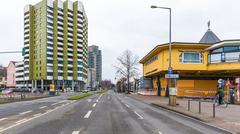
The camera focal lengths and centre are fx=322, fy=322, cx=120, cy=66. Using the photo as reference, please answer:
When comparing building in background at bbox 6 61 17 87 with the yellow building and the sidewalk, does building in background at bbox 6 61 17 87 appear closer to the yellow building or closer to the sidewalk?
the yellow building

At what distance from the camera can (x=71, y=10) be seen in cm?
14512

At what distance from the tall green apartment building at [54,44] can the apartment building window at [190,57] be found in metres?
94.0

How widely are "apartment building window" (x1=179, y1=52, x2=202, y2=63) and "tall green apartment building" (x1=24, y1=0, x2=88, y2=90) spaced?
9399 centimetres

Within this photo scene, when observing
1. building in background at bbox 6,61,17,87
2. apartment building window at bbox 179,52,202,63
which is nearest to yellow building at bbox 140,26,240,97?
apartment building window at bbox 179,52,202,63

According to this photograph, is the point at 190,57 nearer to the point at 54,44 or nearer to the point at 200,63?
the point at 200,63

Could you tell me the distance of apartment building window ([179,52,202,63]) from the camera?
48.6 meters

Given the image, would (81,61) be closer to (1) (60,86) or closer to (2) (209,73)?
(1) (60,86)

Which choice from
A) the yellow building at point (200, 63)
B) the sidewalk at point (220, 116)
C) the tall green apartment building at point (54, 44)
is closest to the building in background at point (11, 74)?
the tall green apartment building at point (54, 44)

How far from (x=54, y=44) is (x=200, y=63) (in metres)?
97.9

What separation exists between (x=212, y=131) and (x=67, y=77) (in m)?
132

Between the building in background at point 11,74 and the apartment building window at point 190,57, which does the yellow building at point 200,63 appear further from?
the building in background at point 11,74

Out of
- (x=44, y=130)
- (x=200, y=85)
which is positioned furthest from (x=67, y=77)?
(x=44, y=130)

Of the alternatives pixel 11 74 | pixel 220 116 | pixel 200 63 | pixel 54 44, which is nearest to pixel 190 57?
pixel 200 63

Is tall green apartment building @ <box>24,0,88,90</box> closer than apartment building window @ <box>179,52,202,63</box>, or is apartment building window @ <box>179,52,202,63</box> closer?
apartment building window @ <box>179,52,202,63</box>
